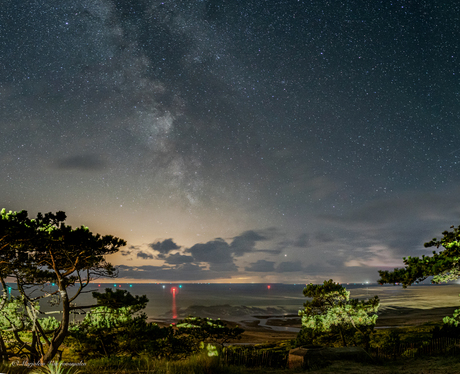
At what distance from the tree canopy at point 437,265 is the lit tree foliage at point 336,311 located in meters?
9.45

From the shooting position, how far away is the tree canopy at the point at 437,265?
1095 centimetres

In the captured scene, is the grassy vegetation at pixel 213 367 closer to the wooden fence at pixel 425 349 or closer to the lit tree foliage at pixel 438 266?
the wooden fence at pixel 425 349

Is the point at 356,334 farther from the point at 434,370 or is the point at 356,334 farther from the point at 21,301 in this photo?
the point at 21,301

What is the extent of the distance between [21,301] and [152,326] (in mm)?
8351

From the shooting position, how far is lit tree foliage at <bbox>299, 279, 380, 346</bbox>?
21.4 metres

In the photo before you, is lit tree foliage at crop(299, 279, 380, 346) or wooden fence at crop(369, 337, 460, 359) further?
lit tree foliage at crop(299, 279, 380, 346)

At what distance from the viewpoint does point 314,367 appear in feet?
41.4

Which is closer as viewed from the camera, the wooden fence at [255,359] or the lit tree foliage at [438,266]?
the lit tree foliage at [438,266]

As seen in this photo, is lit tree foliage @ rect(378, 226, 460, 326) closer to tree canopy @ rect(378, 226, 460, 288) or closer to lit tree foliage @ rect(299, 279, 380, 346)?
tree canopy @ rect(378, 226, 460, 288)

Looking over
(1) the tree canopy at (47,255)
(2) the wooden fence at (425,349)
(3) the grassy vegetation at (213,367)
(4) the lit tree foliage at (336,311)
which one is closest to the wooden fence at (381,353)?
(2) the wooden fence at (425,349)

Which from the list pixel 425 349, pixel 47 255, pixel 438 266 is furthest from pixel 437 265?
pixel 47 255

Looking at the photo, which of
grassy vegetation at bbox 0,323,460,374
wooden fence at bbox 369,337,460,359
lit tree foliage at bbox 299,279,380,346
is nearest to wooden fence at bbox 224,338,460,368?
wooden fence at bbox 369,337,460,359

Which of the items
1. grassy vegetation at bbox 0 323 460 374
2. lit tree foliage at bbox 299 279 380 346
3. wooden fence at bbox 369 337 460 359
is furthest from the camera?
lit tree foliage at bbox 299 279 380 346

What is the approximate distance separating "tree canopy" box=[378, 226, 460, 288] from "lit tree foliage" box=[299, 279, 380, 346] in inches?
372
